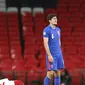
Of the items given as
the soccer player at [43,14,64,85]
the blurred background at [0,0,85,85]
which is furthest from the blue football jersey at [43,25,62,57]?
the blurred background at [0,0,85,85]

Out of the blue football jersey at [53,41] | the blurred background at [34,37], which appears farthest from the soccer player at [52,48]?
the blurred background at [34,37]

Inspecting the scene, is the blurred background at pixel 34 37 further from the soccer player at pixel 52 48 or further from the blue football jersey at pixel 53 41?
the blue football jersey at pixel 53 41

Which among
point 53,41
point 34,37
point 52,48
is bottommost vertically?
point 52,48

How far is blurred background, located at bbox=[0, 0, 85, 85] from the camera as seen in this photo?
11.3 m

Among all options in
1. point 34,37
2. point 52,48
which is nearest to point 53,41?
point 52,48

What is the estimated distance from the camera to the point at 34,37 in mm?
13484

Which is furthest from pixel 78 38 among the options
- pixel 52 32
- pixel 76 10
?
pixel 52 32

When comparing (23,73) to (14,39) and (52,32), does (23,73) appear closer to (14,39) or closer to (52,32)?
(14,39)

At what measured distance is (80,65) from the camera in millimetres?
11938

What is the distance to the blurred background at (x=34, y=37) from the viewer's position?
11.3 m

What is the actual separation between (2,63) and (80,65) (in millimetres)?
2018

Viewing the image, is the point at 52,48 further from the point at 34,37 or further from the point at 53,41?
the point at 34,37

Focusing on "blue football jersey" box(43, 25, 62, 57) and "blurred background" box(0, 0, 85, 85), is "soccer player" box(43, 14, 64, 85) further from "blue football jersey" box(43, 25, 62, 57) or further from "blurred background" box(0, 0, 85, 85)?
"blurred background" box(0, 0, 85, 85)

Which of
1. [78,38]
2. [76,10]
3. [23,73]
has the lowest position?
[23,73]
